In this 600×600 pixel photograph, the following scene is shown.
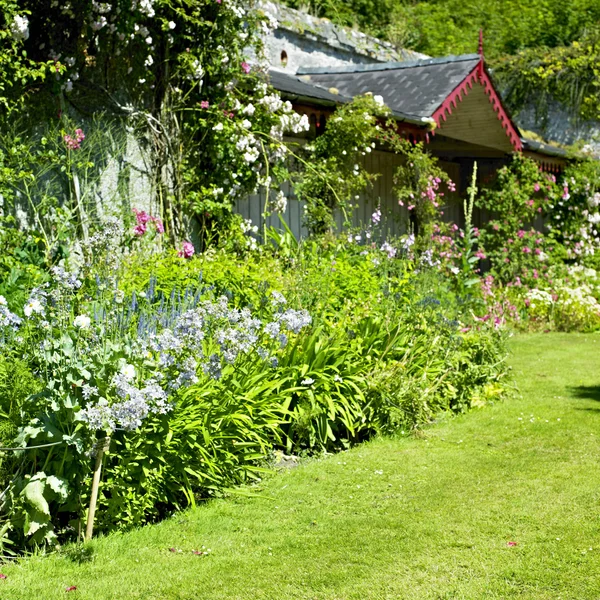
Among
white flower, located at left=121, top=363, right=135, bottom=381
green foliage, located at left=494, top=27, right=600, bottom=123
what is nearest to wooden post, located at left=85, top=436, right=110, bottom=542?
white flower, located at left=121, top=363, right=135, bottom=381

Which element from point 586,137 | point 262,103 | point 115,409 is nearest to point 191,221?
point 262,103

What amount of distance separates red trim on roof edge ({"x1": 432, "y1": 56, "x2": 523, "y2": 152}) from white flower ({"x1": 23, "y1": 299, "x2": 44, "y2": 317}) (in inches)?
302

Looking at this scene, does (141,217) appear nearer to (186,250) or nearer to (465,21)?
(186,250)

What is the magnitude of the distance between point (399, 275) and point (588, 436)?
237 centimetres

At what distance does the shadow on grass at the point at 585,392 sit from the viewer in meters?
7.48

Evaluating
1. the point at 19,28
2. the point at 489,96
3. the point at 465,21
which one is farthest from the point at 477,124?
the point at 465,21

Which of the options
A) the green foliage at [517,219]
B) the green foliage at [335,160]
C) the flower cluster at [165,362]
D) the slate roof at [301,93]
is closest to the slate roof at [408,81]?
the green foliage at [335,160]

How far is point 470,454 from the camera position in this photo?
225 inches

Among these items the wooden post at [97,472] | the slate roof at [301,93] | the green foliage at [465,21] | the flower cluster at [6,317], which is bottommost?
the wooden post at [97,472]

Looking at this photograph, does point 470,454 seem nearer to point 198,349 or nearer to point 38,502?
point 198,349

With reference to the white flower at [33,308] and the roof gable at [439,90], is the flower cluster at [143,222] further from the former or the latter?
the roof gable at [439,90]

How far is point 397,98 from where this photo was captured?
11.9m

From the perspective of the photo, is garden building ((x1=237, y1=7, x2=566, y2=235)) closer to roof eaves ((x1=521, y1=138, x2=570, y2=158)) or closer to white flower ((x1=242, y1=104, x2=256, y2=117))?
roof eaves ((x1=521, y1=138, x2=570, y2=158))

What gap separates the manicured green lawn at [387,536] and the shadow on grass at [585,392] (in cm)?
142
